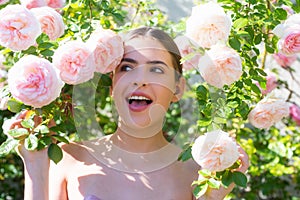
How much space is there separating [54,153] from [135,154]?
28 centimetres

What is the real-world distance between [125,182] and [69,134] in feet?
4.34

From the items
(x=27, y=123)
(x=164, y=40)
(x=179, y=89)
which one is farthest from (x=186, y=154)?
(x=27, y=123)

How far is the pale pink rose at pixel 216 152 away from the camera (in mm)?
1693

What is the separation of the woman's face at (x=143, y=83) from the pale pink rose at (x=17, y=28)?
0.28 m

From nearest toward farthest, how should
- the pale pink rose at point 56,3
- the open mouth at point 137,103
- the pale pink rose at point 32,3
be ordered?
1. the open mouth at point 137,103
2. the pale pink rose at point 32,3
3. the pale pink rose at point 56,3

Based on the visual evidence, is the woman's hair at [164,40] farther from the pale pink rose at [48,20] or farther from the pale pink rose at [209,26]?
the pale pink rose at [48,20]

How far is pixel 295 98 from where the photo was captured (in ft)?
11.8

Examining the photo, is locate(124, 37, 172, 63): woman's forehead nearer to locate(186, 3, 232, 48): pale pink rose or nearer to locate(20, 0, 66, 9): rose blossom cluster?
locate(186, 3, 232, 48): pale pink rose

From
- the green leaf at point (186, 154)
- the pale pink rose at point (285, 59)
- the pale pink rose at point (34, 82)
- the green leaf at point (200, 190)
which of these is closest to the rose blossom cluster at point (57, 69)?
the pale pink rose at point (34, 82)

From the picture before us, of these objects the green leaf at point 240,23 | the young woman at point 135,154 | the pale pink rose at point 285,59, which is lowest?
the pale pink rose at point 285,59

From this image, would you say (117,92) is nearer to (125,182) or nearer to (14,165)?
(125,182)

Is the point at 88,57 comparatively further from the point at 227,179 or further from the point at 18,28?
the point at 227,179

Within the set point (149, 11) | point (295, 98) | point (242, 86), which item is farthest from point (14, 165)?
point (242, 86)

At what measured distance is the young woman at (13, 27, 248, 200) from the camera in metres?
1.80
